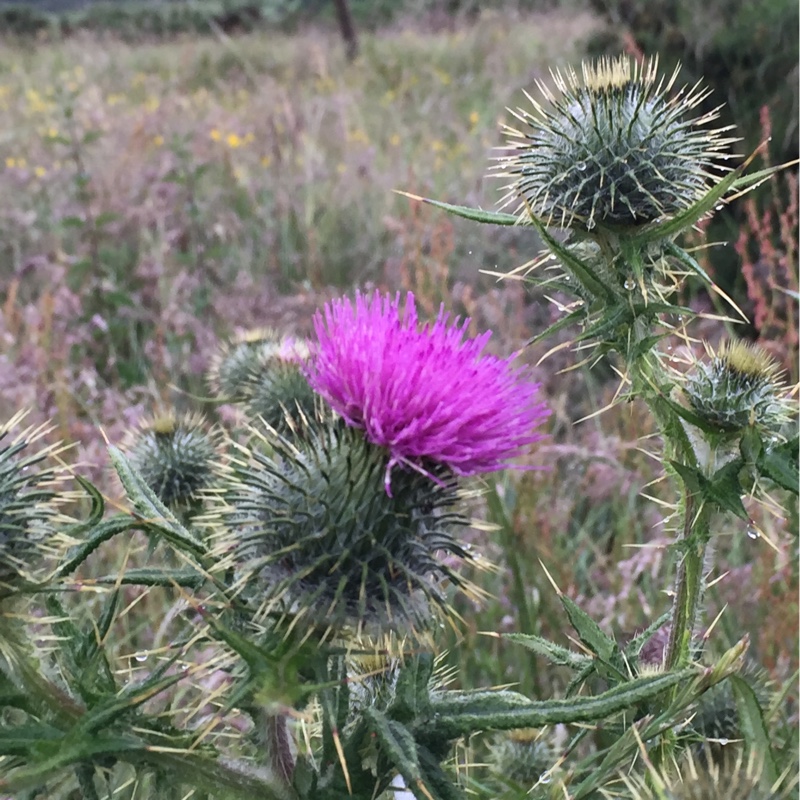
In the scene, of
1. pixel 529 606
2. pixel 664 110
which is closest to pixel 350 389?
pixel 664 110

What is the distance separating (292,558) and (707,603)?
8.36 ft

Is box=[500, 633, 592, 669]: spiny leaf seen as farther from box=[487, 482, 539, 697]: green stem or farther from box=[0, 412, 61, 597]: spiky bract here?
box=[487, 482, 539, 697]: green stem

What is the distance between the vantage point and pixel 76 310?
17.1 feet

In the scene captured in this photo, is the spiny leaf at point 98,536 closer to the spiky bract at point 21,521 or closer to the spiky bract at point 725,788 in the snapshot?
the spiky bract at point 21,521

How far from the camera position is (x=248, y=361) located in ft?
9.66

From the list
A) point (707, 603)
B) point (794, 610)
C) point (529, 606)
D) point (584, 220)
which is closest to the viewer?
point (584, 220)

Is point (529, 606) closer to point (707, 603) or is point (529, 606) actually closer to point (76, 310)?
point (707, 603)

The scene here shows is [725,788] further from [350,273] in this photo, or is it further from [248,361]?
[350,273]

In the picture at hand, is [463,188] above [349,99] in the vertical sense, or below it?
below

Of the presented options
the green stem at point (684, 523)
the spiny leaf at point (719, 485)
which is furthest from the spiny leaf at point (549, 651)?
the spiny leaf at point (719, 485)

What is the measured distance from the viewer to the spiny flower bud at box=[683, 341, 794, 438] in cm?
181

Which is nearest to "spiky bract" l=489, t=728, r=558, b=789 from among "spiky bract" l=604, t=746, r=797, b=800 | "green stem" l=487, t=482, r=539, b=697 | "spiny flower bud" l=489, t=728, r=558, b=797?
"spiny flower bud" l=489, t=728, r=558, b=797

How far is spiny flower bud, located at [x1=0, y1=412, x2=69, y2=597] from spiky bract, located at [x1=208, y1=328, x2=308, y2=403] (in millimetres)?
1046

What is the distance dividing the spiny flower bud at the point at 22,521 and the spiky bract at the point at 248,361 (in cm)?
105
